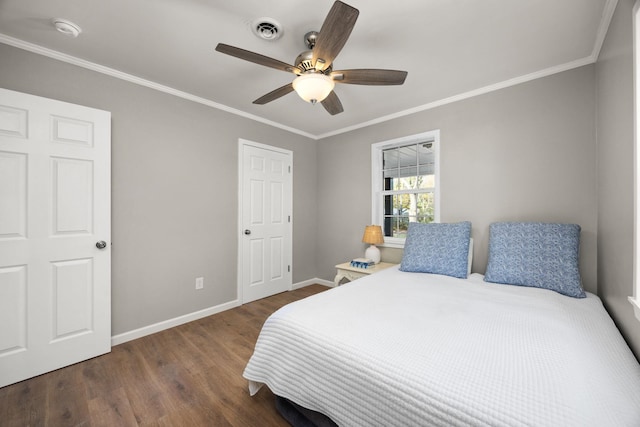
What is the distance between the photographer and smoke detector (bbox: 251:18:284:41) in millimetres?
1669

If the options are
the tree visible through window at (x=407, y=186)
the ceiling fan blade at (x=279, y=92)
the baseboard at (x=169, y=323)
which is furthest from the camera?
the tree visible through window at (x=407, y=186)

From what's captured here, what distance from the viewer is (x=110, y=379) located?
5.97 ft

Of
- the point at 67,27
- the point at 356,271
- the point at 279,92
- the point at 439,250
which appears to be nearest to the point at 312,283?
the point at 356,271

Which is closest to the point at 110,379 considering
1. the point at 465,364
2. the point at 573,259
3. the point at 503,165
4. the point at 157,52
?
the point at 465,364

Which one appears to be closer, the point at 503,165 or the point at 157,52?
the point at 157,52

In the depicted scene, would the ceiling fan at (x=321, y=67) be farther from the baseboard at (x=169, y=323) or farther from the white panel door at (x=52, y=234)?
the baseboard at (x=169, y=323)

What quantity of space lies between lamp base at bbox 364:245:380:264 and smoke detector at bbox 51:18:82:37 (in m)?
3.26

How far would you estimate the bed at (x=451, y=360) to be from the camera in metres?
0.82

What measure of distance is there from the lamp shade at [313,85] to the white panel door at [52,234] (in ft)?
5.56

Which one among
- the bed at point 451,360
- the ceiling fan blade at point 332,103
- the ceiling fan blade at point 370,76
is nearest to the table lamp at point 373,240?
the bed at point 451,360

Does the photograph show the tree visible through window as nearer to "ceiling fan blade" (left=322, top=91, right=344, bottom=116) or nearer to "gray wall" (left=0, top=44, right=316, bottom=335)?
"ceiling fan blade" (left=322, top=91, right=344, bottom=116)

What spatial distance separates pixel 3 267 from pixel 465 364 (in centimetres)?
286

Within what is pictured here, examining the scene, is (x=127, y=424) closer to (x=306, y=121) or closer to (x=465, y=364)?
(x=465, y=364)

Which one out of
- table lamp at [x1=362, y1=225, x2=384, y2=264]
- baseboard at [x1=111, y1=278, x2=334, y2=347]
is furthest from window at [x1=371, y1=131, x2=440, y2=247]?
baseboard at [x1=111, y1=278, x2=334, y2=347]
